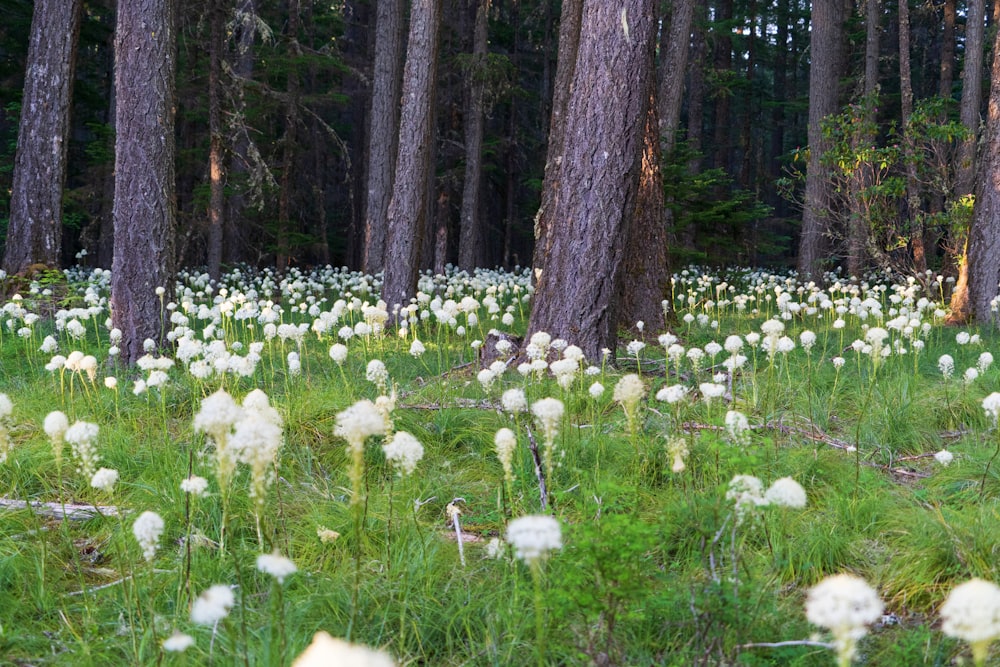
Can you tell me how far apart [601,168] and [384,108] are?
316 inches

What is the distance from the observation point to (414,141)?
9.49 metres

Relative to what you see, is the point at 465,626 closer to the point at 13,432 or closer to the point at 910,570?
the point at 910,570

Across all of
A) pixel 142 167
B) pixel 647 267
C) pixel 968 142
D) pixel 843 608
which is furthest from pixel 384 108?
pixel 843 608

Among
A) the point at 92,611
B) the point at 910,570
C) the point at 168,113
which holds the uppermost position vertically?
the point at 168,113

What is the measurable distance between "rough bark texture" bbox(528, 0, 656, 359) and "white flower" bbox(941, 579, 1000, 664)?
473 cm

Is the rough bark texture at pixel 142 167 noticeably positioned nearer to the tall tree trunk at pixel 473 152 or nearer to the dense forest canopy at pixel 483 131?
the dense forest canopy at pixel 483 131

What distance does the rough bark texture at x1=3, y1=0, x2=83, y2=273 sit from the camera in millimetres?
10016

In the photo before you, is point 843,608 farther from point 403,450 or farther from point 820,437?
point 820,437

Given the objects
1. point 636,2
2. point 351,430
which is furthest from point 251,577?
point 636,2

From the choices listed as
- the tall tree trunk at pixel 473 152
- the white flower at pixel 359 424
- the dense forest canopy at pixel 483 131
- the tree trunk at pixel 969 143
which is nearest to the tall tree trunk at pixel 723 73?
the dense forest canopy at pixel 483 131

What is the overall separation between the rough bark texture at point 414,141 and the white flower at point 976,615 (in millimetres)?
8622

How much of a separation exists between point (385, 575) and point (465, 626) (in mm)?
455

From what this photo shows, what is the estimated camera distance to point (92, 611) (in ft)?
9.25

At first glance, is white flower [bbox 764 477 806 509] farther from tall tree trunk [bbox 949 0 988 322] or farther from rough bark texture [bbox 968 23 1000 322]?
tall tree trunk [bbox 949 0 988 322]
